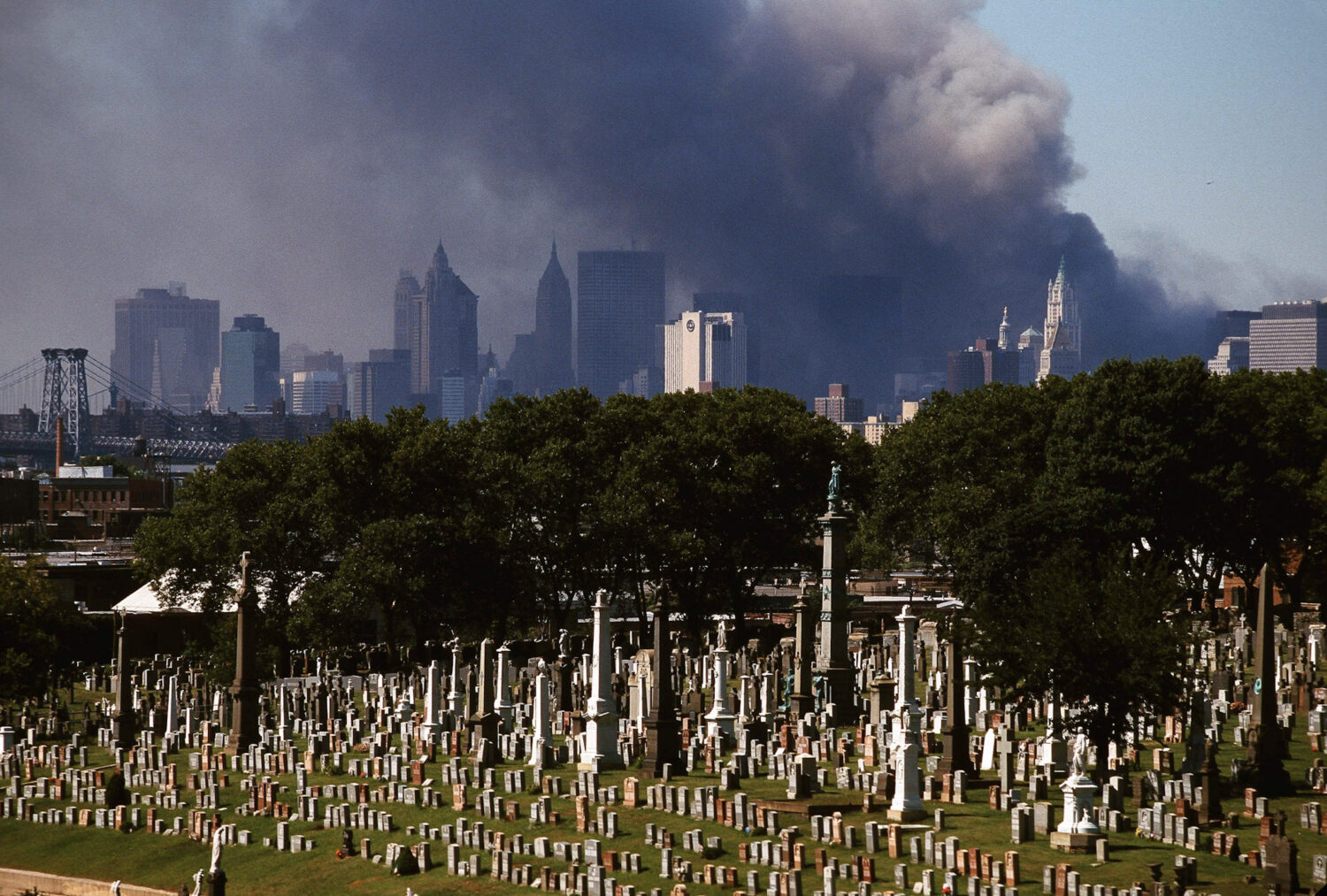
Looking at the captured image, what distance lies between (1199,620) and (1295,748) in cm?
1665

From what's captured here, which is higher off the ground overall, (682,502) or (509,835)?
(682,502)

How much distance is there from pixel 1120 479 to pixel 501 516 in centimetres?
1835

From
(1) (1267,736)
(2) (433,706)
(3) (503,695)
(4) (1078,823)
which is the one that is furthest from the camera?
(2) (433,706)

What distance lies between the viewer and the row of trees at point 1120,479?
183 ft

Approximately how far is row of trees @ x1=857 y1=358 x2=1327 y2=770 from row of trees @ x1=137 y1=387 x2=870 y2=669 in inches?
173

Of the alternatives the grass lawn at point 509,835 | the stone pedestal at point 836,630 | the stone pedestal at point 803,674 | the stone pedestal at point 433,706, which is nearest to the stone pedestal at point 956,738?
the grass lawn at point 509,835

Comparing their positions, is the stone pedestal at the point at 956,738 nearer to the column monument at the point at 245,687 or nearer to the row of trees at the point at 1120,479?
the row of trees at the point at 1120,479

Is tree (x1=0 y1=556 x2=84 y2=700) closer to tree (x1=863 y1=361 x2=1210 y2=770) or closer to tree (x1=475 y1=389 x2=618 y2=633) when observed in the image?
tree (x1=475 y1=389 x2=618 y2=633)

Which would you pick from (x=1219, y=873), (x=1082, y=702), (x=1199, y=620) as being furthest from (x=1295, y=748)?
(x=1199, y=620)

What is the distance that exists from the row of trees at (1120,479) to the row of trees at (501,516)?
4.40 m

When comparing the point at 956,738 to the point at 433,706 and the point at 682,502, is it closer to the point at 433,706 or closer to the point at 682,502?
the point at 433,706

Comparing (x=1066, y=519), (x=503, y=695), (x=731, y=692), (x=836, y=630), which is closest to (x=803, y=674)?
(x=836, y=630)

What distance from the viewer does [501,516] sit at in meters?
59.6

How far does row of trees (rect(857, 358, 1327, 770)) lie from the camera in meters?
55.8
